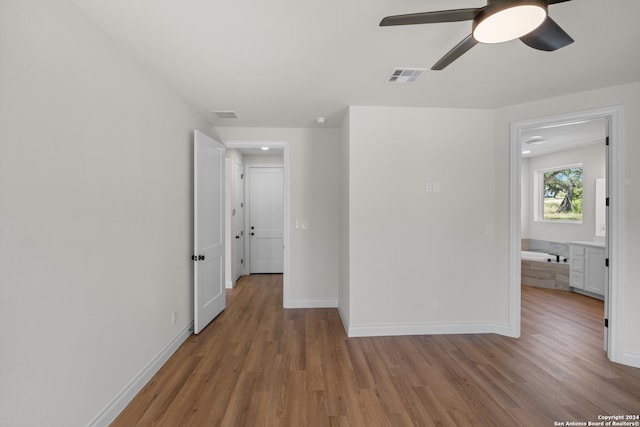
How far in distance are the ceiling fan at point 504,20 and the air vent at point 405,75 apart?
0.83 meters

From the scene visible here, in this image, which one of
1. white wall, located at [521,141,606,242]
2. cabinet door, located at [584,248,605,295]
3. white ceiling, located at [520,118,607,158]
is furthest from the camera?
white wall, located at [521,141,606,242]

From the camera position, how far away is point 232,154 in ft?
15.9

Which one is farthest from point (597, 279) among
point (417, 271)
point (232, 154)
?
point (232, 154)

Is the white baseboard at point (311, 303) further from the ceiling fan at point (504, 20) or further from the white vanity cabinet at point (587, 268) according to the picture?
the white vanity cabinet at point (587, 268)

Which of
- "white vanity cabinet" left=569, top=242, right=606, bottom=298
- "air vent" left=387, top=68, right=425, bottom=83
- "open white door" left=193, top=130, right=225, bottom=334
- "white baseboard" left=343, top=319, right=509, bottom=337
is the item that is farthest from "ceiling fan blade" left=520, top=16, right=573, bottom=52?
"white vanity cabinet" left=569, top=242, right=606, bottom=298

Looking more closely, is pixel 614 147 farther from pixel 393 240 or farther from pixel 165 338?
pixel 165 338

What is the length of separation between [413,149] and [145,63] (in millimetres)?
2605

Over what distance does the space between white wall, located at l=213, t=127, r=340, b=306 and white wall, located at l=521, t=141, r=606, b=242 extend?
473 centimetres

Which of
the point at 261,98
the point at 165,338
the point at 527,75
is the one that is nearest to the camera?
the point at 527,75

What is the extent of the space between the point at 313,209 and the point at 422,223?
1485mm

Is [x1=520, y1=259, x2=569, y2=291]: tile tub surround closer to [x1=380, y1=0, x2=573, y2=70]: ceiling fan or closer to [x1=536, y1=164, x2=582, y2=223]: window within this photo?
[x1=536, y1=164, x2=582, y2=223]: window

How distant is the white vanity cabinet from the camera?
4.09 meters

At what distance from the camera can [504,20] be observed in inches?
47.3

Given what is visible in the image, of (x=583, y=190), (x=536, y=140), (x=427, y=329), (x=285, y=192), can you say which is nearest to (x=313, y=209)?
(x=285, y=192)
